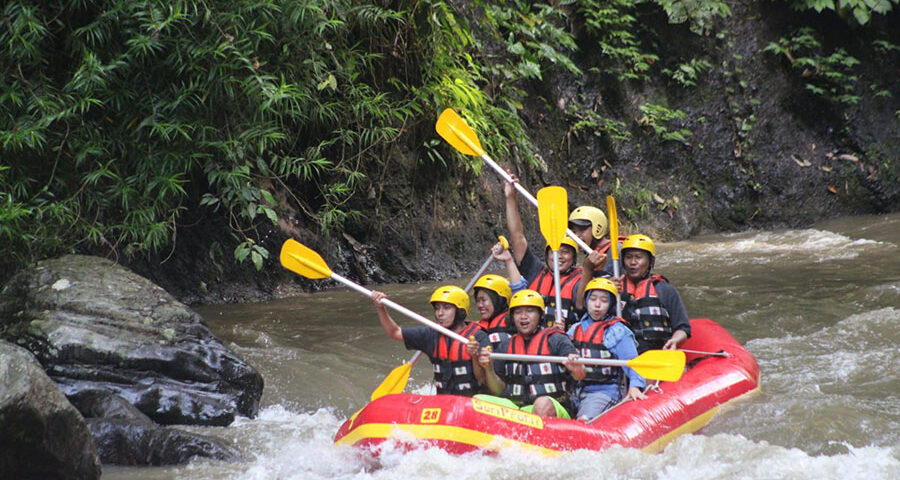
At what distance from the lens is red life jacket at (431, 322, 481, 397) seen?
4.46 metres

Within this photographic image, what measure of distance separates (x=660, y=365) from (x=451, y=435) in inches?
44.8

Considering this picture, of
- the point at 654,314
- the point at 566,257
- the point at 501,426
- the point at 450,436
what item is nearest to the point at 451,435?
the point at 450,436

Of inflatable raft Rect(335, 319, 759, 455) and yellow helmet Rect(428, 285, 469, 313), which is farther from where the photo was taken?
yellow helmet Rect(428, 285, 469, 313)

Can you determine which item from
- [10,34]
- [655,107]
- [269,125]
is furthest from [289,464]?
[655,107]

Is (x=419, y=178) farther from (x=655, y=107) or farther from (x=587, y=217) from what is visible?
(x=655, y=107)

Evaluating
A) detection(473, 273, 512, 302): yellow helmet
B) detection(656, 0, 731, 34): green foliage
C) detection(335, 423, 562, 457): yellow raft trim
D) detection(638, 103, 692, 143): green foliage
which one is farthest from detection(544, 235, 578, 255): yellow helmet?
detection(656, 0, 731, 34): green foliage

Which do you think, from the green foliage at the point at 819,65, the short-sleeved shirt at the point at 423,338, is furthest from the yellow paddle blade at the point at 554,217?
the green foliage at the point at 819,65

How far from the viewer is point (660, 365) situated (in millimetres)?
4133

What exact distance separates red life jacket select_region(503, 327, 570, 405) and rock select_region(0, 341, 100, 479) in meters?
2.10

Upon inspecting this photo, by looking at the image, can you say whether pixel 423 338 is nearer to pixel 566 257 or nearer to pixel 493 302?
pixel 493 302

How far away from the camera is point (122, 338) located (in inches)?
181

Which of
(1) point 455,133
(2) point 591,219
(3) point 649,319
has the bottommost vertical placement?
(3) point 649,319

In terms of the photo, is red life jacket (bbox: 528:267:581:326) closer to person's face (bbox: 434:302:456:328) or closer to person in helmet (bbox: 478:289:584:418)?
person in helmet (bbox: 478:289:584:418)

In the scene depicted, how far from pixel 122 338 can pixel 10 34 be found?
2.34 metres
